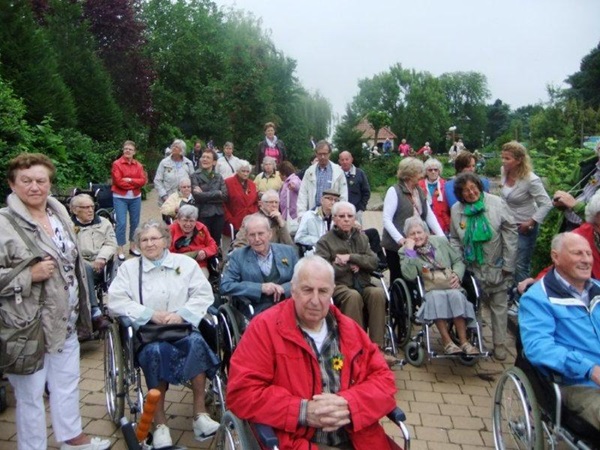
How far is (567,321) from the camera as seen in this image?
287cm

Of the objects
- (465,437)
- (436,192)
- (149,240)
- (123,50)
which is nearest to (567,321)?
(465,437)

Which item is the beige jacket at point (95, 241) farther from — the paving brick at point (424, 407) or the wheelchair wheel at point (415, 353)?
the paving brick at point (424, 407)

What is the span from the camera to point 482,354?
4266mm

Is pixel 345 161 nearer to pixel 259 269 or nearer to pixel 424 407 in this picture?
pixel 259 269

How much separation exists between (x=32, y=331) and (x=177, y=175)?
5.04 metres

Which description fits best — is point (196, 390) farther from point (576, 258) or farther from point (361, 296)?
point (576, 258)

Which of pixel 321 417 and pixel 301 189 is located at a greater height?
pixel 301 189

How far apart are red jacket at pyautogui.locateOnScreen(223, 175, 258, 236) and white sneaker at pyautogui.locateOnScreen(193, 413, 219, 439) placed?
3.59 meters

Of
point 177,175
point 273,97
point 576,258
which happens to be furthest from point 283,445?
point 273,97

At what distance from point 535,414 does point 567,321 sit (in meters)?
0.52

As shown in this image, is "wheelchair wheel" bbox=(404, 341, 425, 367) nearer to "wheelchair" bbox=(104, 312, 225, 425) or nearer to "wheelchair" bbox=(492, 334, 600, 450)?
"wheelchair" bbox=(492, 334, 600, 450)

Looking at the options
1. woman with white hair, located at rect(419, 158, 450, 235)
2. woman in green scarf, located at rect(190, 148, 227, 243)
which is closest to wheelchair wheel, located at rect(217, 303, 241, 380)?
woman with white hair, located at rect(419, 158, 450, 235)

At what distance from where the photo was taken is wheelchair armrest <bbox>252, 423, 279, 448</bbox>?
2184mm

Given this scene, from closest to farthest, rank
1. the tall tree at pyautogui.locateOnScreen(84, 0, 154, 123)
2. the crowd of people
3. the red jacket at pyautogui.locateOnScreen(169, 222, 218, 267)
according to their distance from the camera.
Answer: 1. the crowd of people
2. the red jacket at pyautogui.locateOnScreen(169, 222, 218, 267)
3. the tall tree at pyautogui.locateOnScreen(84, 0, 154, 123)
